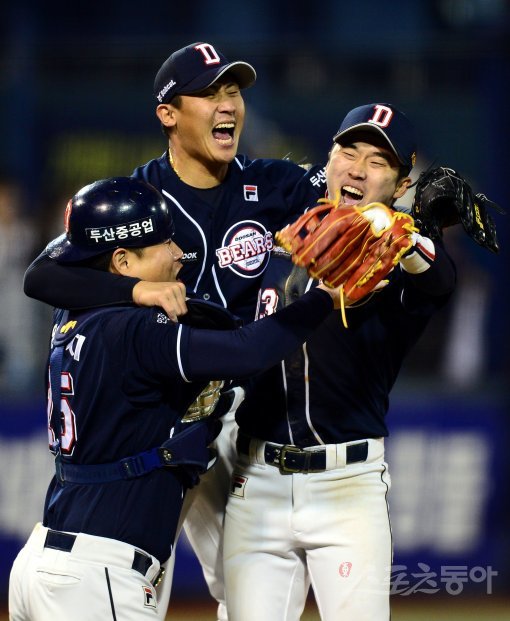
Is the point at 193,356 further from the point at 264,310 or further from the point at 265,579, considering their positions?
the point at 265,579

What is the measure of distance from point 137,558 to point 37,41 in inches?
169

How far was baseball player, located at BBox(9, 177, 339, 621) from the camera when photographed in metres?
2.98

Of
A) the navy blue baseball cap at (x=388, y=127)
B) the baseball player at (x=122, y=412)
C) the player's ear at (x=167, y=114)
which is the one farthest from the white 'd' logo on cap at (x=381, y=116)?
the player's ear at (x=167, y=114)

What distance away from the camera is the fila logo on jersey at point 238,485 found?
356 cm

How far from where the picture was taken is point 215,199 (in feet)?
12.7

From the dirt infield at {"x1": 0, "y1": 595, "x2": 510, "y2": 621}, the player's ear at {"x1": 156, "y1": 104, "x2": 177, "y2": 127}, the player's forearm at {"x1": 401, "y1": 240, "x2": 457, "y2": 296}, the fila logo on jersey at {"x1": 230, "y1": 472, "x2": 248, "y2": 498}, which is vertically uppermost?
the player's ear at {"x1": 156, "y1": 104, "x2": 177, "y2": 127}

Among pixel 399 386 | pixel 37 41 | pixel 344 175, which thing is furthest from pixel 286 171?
pixel 37 41

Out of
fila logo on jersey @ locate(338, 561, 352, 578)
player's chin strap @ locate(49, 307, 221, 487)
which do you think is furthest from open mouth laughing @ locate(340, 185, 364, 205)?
fila logo on jersey @ locate(338, 561, 352, 578)

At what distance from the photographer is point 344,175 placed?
3518mm

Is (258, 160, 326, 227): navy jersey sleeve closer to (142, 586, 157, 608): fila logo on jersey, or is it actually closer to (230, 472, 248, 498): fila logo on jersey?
(230, 472, 248, 498): fila logo on jersey

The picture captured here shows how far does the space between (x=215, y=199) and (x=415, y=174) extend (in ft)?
10.5

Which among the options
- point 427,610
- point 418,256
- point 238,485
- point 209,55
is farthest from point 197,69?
point 427,610

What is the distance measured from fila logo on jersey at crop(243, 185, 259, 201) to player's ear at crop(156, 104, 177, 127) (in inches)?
13.6

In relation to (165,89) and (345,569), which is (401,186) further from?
(345,569)
